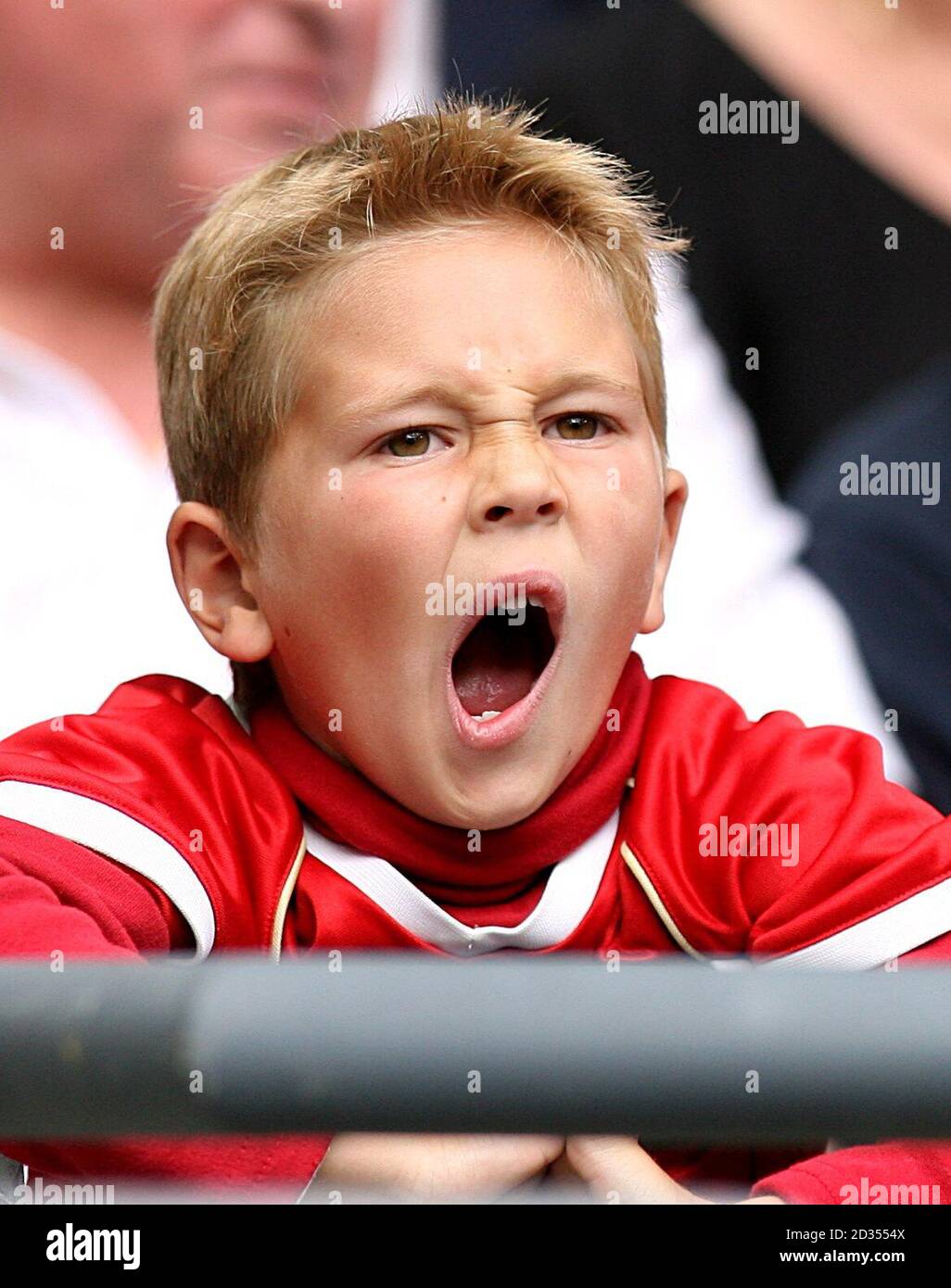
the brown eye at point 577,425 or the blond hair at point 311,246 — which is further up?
the blond hair at point 311,246

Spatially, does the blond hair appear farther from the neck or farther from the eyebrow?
the neck

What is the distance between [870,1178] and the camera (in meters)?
0.61

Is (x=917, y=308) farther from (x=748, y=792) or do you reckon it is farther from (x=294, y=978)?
(x=294, y=978)

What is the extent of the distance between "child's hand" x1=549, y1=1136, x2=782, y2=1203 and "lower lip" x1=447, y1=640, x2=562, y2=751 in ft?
0.46

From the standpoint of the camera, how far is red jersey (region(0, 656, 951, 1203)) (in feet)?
2.19

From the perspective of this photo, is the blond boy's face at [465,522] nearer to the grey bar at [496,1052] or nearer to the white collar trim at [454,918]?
the white collar trim at [454,918]

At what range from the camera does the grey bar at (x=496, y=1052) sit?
1.09 feet

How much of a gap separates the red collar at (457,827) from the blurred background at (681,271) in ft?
1.03

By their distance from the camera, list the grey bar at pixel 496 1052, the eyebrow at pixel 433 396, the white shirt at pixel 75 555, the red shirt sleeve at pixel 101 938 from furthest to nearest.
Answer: the white shirt at pixel 75 555
the eyebrow at pixel 433 396
the red shirt sleeve at pixel 101 938
the grey bar at pixel 496 1052

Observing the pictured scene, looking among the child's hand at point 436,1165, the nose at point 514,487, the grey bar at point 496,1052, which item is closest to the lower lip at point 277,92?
the nose at point 514,487

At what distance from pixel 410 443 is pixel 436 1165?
25 centimetres

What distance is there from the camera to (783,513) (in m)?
1.10
